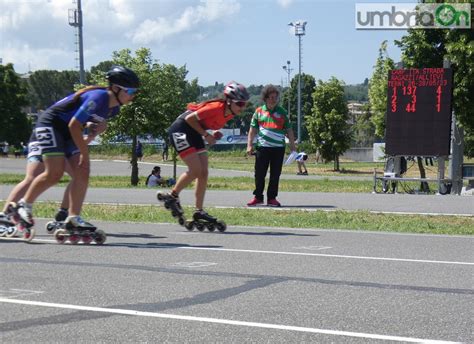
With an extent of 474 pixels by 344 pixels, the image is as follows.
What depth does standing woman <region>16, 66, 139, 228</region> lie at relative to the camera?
8250 millimetres

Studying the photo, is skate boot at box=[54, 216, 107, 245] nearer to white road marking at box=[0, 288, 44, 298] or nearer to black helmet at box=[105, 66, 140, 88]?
black helmet at box=[105, 66, 140, 88]

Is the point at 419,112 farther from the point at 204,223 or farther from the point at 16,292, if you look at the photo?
the point at 16,292

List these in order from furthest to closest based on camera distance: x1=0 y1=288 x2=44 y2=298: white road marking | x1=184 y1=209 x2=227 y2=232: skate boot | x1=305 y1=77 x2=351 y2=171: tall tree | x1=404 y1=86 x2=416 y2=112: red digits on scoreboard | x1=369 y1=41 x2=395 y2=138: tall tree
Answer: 1. x1=305 y1=77 x2=351 y2=171: tall tree
2. x1=369 y1=41 x2=395 y2=138: tall tree
3. x1=404 y1=86 x2=416 y2=112: red digits on scoreboard
4. x1=184 y1=209 x2=227 y2=232: skate boot
5. x1=0 y1=288 x2=44 y2=298: white road marking

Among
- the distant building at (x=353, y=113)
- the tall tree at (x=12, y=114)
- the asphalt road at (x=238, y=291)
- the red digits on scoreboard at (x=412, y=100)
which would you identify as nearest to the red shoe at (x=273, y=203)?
the asphalt road at (x=238, y=291)

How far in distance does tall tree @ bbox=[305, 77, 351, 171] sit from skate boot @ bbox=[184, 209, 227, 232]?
56009mm

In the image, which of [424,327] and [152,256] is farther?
[152,256]

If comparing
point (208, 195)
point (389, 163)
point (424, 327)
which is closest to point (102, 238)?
point (424, 327)

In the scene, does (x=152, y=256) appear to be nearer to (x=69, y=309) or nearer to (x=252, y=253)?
(x=252, y=253)

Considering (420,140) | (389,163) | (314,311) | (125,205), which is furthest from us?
(389,163)

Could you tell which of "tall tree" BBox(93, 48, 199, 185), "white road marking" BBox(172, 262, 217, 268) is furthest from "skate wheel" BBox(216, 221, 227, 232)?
"tall tree" BBox(93, 48, 199, 185)

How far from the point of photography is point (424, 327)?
15.2 feet

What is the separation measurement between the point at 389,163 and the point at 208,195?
7591 millimetres

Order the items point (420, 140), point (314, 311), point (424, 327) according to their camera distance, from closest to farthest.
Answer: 1. point (424, 327)
2. point (314, 311)
3. point (420, 140)

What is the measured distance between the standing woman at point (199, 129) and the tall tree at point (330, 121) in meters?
56.0
